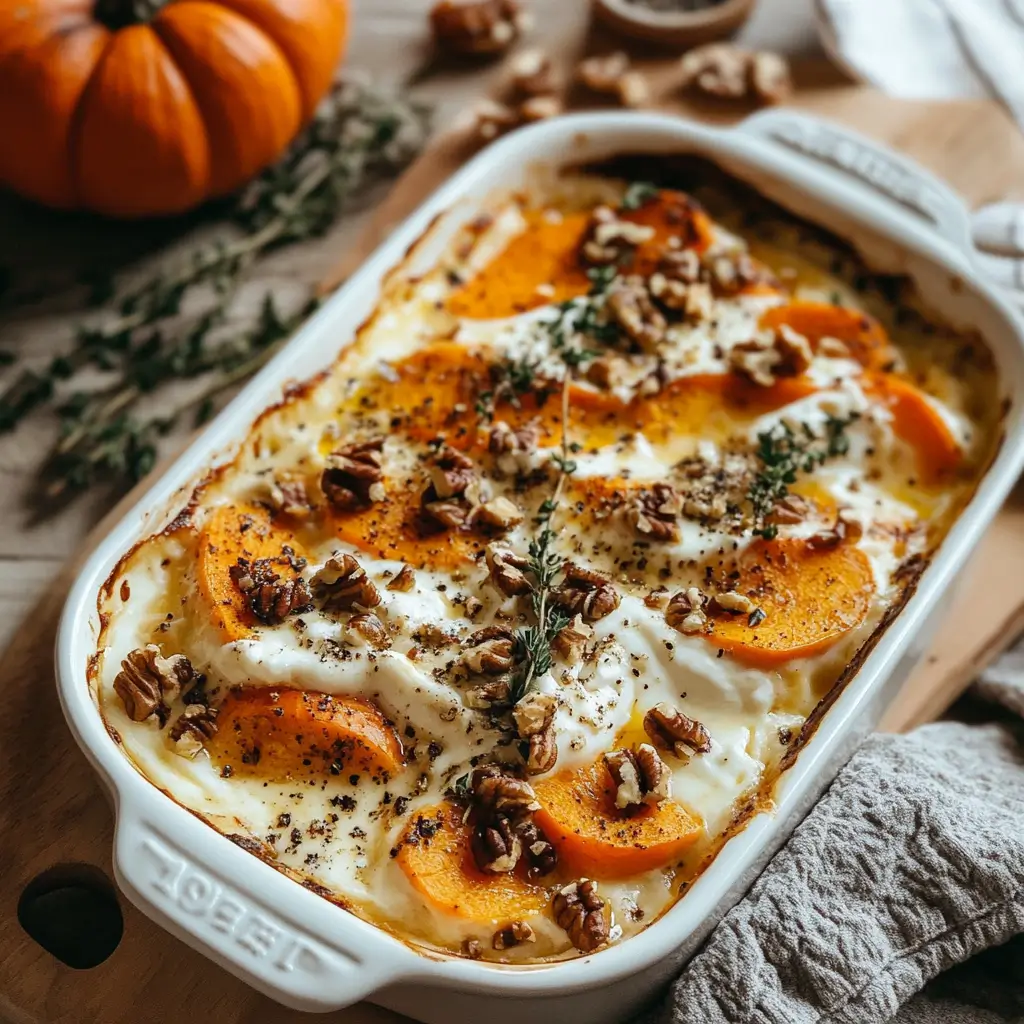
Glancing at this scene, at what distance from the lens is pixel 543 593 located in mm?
2430

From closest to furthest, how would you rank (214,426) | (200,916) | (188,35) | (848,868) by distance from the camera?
(200,916) → (848,868) → (214,426) → (188,35)

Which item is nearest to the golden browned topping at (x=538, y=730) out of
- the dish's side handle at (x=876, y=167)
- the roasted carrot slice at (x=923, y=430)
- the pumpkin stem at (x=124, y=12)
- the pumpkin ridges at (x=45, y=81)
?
the roasted carrot slice at (x=923, y=430)

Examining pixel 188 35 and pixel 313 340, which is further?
pixel 188 35

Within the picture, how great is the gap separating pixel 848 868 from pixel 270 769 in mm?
1042

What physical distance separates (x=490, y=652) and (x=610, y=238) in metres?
1.24

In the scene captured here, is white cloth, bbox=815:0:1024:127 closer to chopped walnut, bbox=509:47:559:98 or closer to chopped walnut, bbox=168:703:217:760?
chopped walnut, bbox=509:47:559:98

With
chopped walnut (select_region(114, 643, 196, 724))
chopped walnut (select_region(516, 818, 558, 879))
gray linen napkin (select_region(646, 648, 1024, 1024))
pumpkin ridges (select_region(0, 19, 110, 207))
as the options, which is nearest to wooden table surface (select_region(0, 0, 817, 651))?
pumpkin ridges (select_region(0, 19, 110, 207))

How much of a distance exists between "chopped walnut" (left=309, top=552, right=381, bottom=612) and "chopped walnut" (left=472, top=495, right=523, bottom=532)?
28cm

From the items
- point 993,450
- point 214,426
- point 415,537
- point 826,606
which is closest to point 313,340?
point 214,426

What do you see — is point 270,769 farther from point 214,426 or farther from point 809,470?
point 809,470

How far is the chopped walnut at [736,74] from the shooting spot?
12.2 feet

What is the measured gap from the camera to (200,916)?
2.02 meters

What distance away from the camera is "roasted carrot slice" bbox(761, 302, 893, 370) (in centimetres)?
301

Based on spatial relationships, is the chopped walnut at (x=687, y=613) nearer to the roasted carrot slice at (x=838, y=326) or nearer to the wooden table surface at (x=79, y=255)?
the roasted carrot slice at (x=838, y=326)
